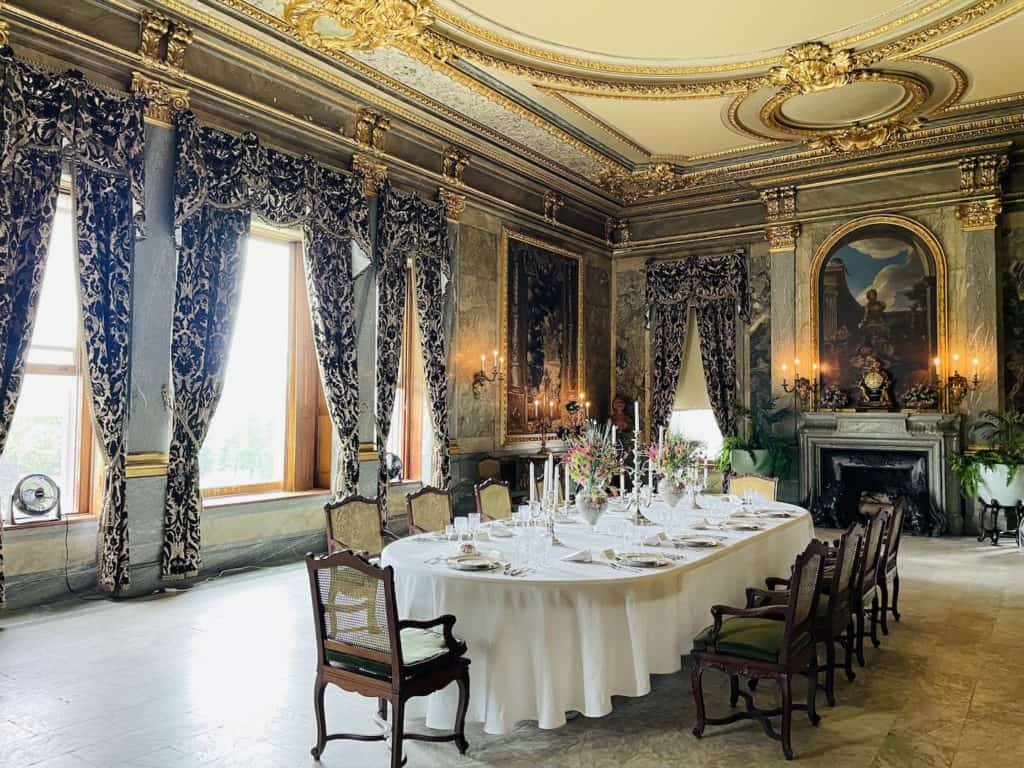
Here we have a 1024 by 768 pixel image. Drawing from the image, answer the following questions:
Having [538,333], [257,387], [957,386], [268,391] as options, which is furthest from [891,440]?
[257,387]

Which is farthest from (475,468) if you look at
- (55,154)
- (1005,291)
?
(1005,291)

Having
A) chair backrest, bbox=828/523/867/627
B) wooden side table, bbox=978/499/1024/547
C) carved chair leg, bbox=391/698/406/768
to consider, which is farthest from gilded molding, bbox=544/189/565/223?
carved chair leg, bbox=391/698/406/768

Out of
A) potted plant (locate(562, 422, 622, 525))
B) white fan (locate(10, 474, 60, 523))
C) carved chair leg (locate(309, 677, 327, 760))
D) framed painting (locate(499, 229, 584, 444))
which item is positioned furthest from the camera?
framed painting (locate(499, 229, 584, 444))

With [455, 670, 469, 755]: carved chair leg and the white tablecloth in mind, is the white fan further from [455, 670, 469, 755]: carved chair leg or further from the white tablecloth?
[455, 670, 469, 755]: carved chair leg

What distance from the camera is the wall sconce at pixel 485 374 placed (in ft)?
29.9

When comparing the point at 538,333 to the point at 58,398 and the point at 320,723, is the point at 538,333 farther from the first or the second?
the point at 320,723

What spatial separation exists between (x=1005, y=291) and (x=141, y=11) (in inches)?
372

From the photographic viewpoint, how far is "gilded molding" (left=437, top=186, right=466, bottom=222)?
859 cm

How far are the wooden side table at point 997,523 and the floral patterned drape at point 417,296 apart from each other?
606 centimetres

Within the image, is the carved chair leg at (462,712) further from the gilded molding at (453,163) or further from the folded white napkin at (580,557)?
the gilded molding at (453,163)

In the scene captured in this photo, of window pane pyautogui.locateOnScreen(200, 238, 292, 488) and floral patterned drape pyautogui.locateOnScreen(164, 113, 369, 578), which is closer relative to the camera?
floral patterned drape pyautogui.locateOnScreen(164, 113, 369, 578)

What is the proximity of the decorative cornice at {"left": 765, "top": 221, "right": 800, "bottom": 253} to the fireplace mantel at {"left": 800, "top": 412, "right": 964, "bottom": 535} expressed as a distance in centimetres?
231

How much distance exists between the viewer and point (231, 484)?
7.35 m

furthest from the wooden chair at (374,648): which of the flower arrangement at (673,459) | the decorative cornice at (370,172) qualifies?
the decorative cornice at (370,172)
